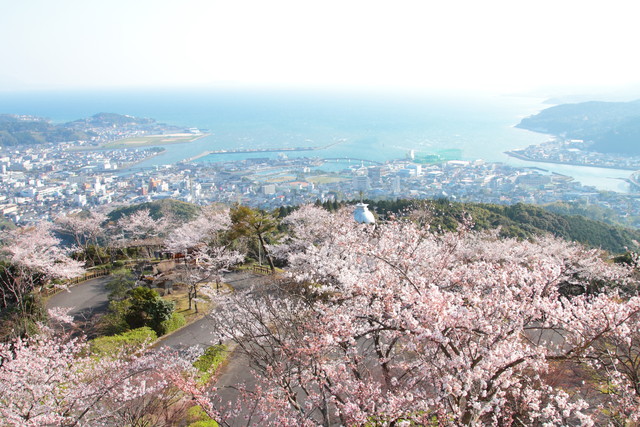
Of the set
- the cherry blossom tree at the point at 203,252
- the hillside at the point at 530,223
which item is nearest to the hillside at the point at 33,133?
the cherry blossom tree at the point at 203,252

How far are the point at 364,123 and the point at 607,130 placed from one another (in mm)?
62381

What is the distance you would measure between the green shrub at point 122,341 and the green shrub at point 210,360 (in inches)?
53.2

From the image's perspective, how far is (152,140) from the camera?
92.4 meters

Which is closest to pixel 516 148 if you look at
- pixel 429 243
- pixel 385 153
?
pixel 385 153

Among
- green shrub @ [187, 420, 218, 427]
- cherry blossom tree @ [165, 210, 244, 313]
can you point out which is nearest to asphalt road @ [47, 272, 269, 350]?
cherry blossom tree @ [165, 210, 244, 313]

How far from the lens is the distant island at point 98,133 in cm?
8531

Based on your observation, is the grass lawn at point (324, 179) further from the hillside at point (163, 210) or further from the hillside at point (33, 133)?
the hillside at point (33, 133)

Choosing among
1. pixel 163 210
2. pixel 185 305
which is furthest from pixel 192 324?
pixel 163 210

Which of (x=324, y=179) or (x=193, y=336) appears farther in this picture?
(x=324, y=179)

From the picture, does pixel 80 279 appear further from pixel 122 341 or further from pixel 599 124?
pixel 599 124

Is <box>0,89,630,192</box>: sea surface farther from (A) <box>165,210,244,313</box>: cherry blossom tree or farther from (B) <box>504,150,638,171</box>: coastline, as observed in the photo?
(A) <box>165,210,244,313</box>: cherry blossom tree

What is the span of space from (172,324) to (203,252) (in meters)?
3.36

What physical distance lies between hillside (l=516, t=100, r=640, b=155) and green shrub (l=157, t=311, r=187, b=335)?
62871 mm

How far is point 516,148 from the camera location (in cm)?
7550
